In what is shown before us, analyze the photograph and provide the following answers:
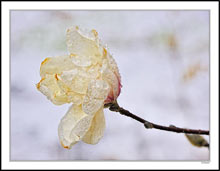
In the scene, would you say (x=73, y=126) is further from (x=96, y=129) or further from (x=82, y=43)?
(x=82, y=43)

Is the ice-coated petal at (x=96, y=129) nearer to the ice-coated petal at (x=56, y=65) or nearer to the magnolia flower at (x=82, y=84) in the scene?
the magnolia flower at (x=82, y=84)

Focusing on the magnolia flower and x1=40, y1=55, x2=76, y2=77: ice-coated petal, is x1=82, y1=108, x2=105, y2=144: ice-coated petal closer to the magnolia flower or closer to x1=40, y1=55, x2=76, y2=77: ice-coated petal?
the magnolia flower

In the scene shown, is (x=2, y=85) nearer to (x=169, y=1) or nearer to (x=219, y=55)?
(x=169, y=1)

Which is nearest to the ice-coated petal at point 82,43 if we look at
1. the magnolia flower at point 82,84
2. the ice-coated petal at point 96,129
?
the magnolia flower at point 82,84

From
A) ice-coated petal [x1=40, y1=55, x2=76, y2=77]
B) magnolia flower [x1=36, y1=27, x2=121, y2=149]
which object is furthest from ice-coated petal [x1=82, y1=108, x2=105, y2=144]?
ice-coated petal [x1=40, y1=55, x2=76, y2=77]

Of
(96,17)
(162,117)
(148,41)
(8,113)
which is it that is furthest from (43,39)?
(162,117)

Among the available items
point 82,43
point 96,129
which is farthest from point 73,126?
point 82,43
